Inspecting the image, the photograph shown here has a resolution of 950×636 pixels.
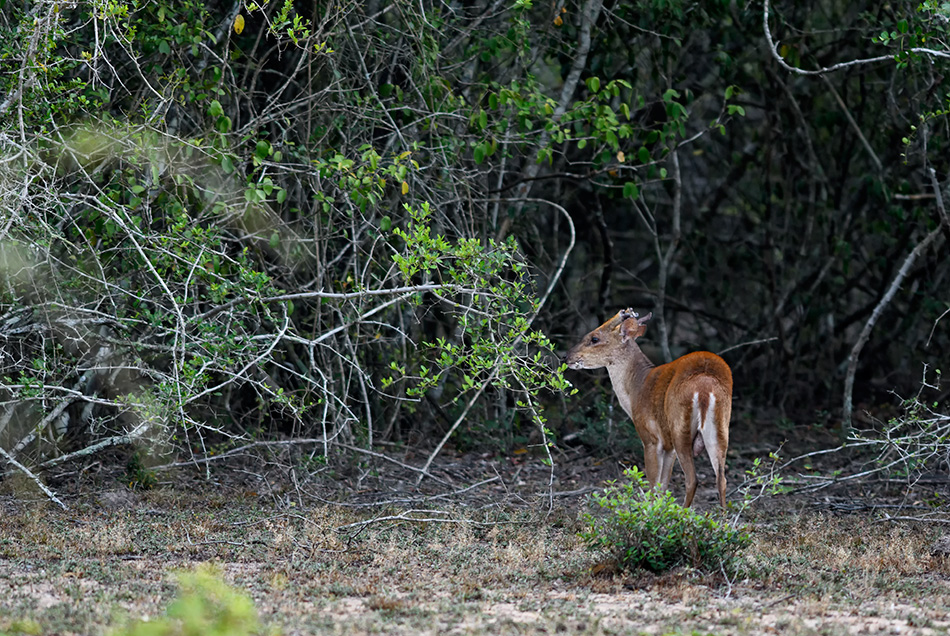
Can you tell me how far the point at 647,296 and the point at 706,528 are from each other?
7.05 metres

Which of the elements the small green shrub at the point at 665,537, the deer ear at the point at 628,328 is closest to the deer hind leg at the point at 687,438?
the deer ear at the point at 628,328

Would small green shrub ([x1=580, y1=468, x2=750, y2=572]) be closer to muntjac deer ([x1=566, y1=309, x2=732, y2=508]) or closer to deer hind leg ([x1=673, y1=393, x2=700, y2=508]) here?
muntjac deer ([x1=566, y1=309, x2=732, y2=508])

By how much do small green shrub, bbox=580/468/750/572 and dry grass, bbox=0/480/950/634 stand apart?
0.11 metres

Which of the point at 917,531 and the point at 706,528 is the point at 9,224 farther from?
the point at 917,531

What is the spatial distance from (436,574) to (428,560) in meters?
0.32

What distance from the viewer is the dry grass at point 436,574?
4.25 m

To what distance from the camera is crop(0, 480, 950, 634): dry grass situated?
4254mm

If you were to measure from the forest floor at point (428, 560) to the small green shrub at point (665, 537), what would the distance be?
0.34 ft

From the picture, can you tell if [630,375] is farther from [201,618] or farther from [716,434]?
[201,618]

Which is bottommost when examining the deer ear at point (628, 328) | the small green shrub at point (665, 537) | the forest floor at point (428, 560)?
the forest floor at point (428, 560)

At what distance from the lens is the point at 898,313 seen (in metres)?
11.4

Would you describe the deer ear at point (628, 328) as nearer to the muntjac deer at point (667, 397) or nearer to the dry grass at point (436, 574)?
the muntjac deer at point (667, 397)

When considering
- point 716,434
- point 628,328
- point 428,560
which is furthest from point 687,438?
point 428,560

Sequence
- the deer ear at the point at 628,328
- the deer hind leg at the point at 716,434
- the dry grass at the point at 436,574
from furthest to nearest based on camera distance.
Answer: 1. the deer ear at the point at 628,328
2. the deer hind leg at the point at 716,434
3. the dry grass at the point at 436,574
